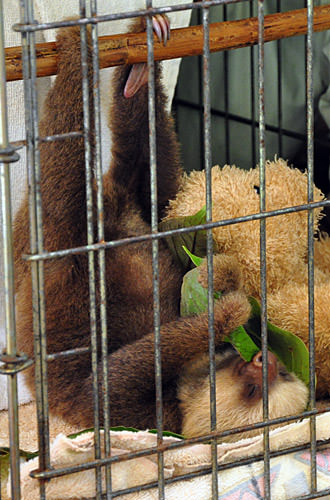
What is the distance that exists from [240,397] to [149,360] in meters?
0.12

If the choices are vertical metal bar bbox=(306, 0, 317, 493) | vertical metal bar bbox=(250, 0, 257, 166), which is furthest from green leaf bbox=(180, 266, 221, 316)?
vertical metal bar bbox=(250, 0, 257, 166)

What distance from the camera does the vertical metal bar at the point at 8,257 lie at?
65cm

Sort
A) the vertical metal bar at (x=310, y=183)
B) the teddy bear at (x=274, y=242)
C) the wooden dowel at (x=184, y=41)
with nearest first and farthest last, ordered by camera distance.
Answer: the vertical metal bar at (x=310, y=183) < the wooden dowel at (x=184, y=41) < the teddy bear at (x=274, y=242)

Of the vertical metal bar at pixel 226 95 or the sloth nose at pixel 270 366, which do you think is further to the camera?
the vertical metal bar at pixel 226 95

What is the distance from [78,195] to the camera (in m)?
1.03

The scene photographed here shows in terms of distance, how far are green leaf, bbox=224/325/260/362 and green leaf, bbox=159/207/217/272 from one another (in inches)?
6.6

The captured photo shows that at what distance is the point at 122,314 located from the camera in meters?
1.07

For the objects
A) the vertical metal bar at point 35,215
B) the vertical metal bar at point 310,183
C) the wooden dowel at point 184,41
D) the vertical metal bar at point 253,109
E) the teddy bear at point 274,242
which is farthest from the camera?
the vertical metal bar at point 253,109

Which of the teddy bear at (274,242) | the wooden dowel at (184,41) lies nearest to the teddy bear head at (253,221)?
the teddy bear at (274,242)

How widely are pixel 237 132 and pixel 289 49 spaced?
193 mm

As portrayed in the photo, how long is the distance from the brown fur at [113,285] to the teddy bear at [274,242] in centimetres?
9

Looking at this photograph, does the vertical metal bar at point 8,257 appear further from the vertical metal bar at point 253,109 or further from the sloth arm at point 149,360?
the vertical metal bar at point 253,109

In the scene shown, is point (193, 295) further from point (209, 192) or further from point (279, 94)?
point (279, 94)

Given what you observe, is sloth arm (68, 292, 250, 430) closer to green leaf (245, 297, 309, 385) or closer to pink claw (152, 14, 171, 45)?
green leaf (245, 297, 309, 385)
